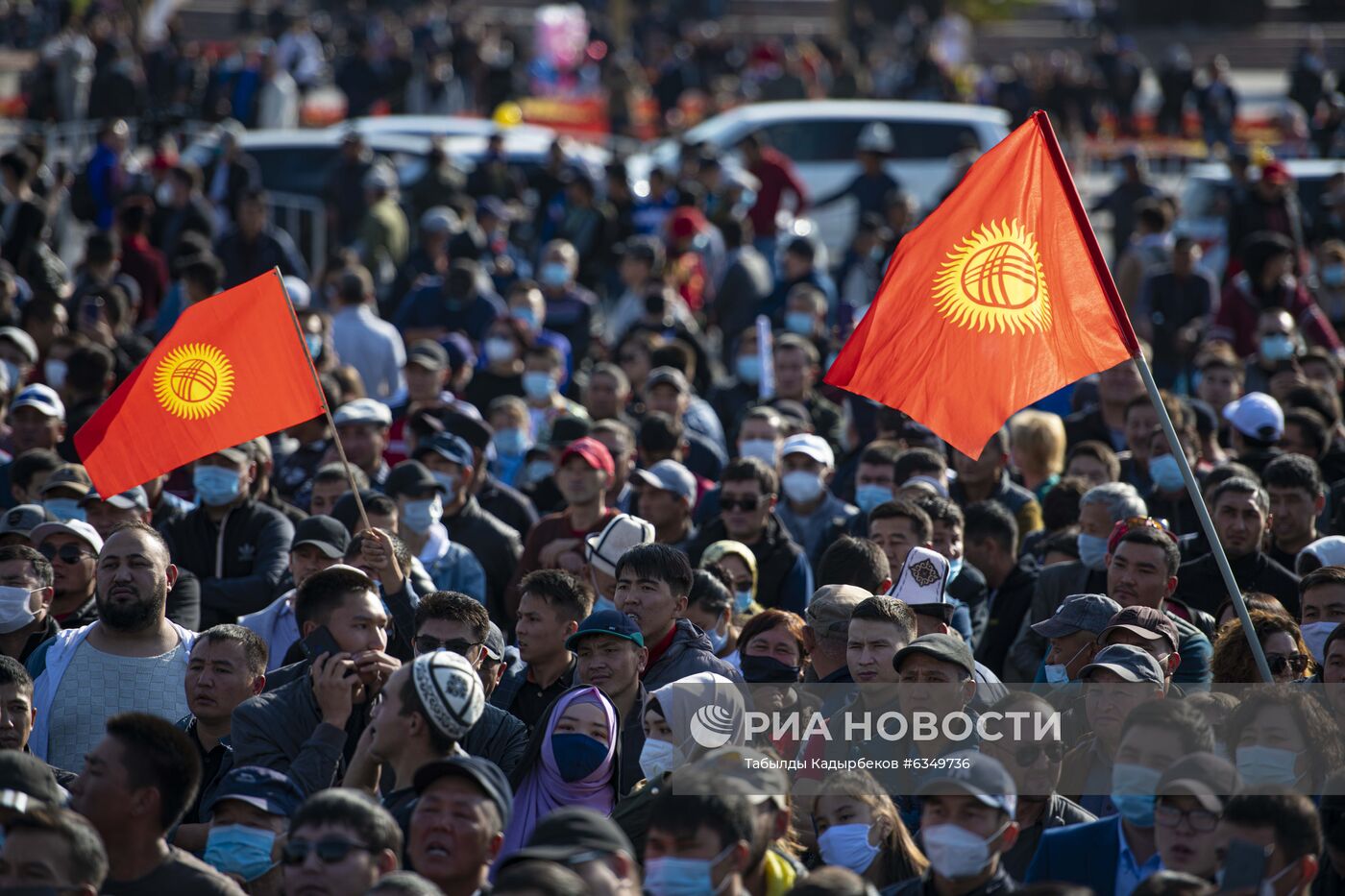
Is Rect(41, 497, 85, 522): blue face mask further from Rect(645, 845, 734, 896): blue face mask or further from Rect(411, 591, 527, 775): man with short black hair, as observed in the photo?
Rect(645, 845, 734, 896): blue face mask

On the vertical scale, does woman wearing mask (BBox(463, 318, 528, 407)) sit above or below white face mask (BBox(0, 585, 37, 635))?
above

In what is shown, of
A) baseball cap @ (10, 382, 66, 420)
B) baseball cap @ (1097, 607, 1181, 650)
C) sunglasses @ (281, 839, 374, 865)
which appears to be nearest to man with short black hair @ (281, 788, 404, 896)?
sunglasses @ (281, 839, 374, 865)

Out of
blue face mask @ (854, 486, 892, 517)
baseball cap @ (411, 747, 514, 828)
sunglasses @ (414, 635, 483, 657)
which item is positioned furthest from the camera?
blue face mask @ (854, 486, 892, 517)

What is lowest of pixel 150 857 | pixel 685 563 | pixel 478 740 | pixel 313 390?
pixel 150 857

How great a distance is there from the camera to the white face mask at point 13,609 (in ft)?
23.2

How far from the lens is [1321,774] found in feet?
18.7

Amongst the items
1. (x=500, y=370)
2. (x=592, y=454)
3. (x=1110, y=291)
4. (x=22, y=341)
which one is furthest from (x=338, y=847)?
(x=500, y=370)

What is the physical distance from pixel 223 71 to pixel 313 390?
63.8 ft

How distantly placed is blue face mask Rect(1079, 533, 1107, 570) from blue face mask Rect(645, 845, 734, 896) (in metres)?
3.98

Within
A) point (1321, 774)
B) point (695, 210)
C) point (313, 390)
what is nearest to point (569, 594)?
point (313, 390)

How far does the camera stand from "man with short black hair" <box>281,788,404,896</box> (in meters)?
4.75

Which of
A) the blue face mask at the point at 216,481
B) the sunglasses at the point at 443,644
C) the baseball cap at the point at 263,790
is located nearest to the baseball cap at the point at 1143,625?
the sunglasses at the point at 443,644

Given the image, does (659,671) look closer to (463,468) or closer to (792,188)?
(463,468)

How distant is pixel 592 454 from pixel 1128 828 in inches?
165
